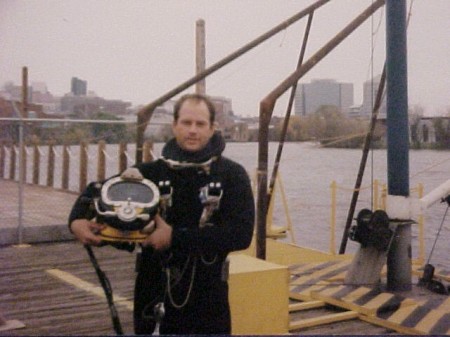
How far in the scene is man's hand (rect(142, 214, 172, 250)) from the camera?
103 inches

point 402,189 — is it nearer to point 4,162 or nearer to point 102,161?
point 102,161

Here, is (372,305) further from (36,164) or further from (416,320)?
(36,164)

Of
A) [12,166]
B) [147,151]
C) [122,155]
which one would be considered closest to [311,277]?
[147,151]

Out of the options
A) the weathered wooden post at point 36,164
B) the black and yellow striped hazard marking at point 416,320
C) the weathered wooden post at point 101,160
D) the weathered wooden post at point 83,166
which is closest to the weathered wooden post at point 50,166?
the weathered wooden post at point 36,164

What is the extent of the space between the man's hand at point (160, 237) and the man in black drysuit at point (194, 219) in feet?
0.45

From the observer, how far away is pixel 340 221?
28078 millimetres

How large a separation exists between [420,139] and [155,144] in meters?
4.53

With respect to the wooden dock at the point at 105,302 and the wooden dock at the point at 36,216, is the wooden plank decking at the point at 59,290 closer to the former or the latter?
the wooden dock at the point at 105,302

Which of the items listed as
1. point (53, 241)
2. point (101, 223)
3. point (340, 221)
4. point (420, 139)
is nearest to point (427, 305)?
point (101, 223)

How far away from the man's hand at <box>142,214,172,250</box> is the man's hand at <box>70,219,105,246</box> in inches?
7.3

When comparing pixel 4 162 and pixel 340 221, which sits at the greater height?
pixel 4 162

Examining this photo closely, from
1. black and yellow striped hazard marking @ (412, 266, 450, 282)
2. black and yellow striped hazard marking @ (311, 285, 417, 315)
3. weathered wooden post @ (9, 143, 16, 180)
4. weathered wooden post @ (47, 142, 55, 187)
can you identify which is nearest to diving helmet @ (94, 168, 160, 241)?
black and yellow striped hazard marking @ (311, 285, 417, 315)

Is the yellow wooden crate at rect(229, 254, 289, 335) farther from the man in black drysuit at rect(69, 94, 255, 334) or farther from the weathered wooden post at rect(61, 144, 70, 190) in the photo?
the weathered wooden post at rect(61, 144, 70, 190)

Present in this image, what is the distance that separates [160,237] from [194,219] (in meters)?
0.27
